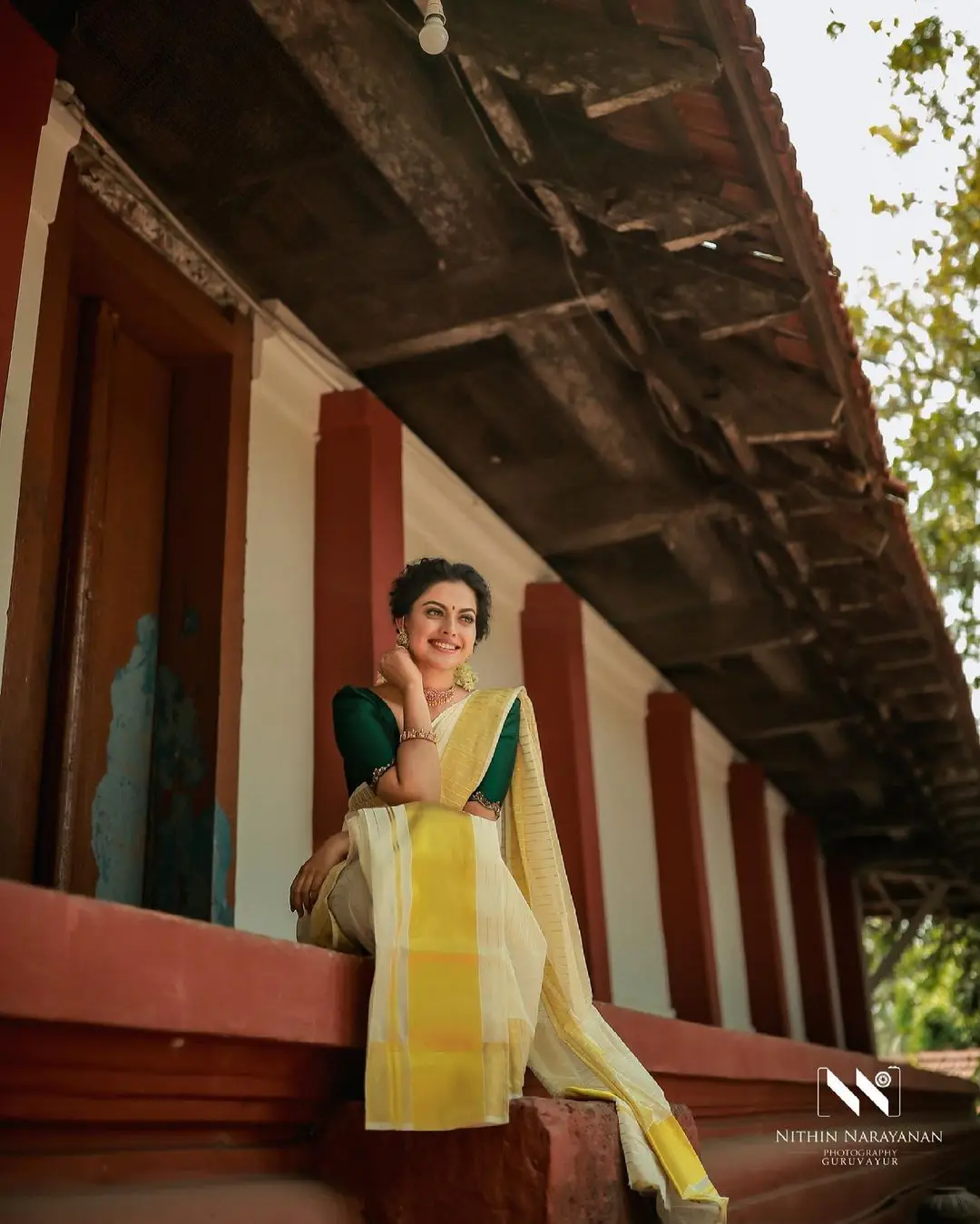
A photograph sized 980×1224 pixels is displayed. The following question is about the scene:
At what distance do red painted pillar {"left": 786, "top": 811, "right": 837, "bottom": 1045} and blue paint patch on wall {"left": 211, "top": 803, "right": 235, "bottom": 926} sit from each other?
7.43 metres

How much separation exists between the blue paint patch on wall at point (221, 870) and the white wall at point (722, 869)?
4897 millimetres

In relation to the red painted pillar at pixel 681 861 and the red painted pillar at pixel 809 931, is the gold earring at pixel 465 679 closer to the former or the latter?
the red painted pillar at pixel 681 861

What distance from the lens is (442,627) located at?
2619 mm

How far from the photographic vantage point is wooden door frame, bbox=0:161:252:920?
9.09 ft

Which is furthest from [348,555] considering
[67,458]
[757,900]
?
[757,900]

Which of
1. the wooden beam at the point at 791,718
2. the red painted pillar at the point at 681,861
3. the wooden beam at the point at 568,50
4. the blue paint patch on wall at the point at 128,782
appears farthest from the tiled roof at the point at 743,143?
the wooden beam at the point at 791,718

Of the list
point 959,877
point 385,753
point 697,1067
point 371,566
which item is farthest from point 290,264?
point 959,877

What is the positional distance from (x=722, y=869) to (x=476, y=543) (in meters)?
4.04

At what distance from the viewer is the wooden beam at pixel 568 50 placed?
115 inches

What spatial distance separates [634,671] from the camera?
6.98 meters

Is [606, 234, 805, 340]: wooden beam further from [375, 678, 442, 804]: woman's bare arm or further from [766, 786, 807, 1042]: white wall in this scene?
[766, 786, 807, 1042]: white wall

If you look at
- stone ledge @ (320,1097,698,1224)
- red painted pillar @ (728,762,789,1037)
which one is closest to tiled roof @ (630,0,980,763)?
stone ledge @ (320,1097,698,1224)

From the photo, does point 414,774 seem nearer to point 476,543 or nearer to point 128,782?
point 128,782

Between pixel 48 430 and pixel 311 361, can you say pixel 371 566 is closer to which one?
pixel 311 361
